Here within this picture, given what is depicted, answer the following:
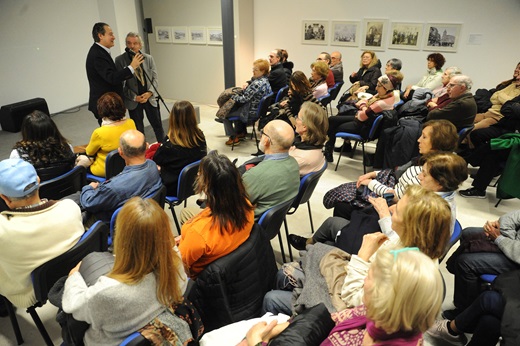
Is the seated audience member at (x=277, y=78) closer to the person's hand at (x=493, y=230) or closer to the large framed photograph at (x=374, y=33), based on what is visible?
the large framed photograph at (x=374, y=33)

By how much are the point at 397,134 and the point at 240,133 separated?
2.61 meters

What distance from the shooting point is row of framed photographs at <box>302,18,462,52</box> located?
6305 millimetres

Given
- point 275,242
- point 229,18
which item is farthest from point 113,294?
point 229,18

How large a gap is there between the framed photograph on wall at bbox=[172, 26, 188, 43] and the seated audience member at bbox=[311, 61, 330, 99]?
3.72m

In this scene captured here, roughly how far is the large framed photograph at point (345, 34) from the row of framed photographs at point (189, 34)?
2332 millimetres

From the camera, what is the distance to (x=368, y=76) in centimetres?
616

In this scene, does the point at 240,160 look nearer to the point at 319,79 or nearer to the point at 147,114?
the point at 147,114

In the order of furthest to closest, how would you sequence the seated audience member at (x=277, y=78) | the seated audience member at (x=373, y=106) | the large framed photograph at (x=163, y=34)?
the large framed photograph at (x=163, y=34) → the seated audience member at (x=277, y=78) → the seated audience member at (x=373, y=106)

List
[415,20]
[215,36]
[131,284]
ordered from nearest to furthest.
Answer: [131,284]
[415,20]
[215,36]

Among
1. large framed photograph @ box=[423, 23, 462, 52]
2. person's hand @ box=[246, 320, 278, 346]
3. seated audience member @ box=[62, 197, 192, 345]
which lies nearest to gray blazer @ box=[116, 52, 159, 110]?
seated audience member @ box=[62, 197, 192, 345]

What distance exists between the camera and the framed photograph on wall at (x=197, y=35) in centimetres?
769

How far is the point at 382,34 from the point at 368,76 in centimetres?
122

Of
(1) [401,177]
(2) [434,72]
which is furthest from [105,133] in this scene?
(2) [434,72]

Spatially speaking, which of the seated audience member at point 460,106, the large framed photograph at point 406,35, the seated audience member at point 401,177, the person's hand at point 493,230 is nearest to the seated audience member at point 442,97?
the seated audience member at point 460,106
